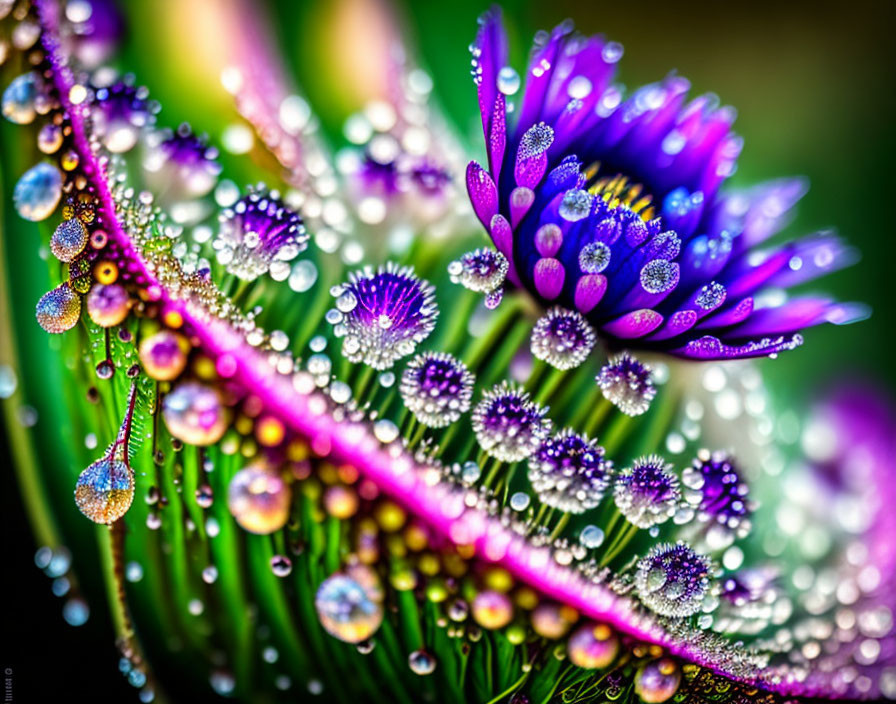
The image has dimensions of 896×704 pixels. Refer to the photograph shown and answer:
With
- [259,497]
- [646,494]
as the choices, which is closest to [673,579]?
[646,494]

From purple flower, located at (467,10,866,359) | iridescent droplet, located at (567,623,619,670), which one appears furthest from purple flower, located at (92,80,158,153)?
iridescent droplet, located at (567,623,619,670)

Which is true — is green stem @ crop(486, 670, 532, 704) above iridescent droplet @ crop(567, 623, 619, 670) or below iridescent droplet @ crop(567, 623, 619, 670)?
below

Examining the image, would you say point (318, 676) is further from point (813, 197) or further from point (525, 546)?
point (813, 197)

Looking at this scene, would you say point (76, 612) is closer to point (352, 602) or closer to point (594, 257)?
point (352, 602)

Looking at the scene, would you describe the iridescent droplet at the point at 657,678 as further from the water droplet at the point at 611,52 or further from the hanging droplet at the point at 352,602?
the water droplet at the point at 611,52

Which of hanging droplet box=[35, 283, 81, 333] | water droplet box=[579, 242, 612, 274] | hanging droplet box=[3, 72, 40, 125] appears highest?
water droplet box=[579, 242, 612, 274]

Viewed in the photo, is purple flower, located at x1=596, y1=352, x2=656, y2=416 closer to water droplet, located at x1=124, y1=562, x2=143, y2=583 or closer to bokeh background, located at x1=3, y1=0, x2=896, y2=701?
bokeh background, located at x1=3, y1=0, x2=896, y2=701
